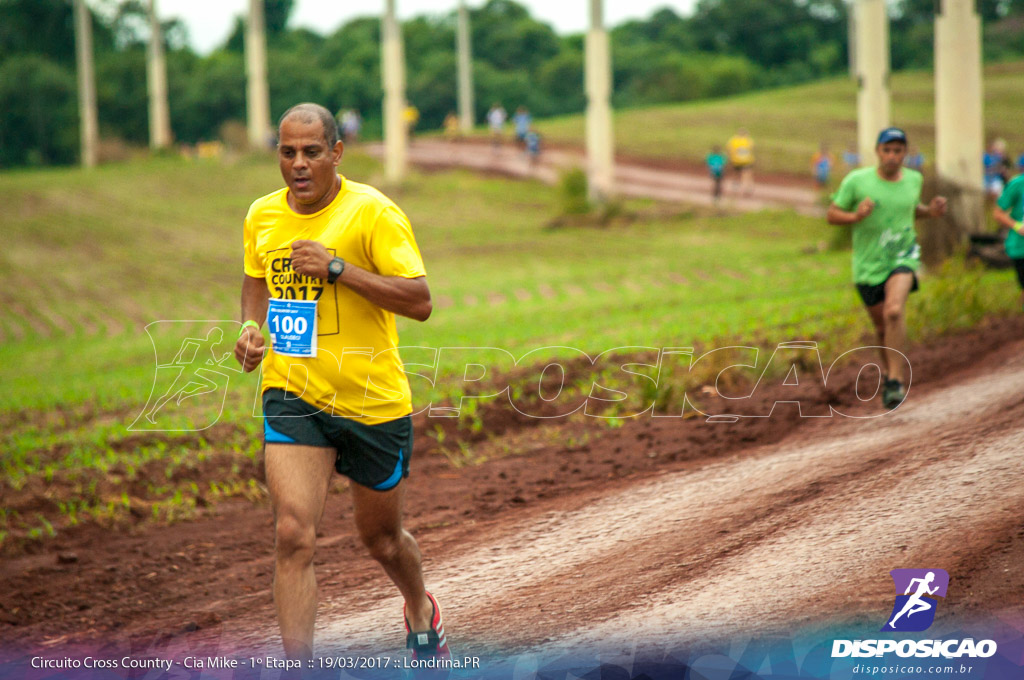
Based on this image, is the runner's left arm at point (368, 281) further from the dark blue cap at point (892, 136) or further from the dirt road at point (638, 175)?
the dirt road at point (638, 175)

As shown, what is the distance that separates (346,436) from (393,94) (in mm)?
32207

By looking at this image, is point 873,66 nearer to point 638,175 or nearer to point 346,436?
point 638,175

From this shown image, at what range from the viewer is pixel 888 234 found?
8.73 meters

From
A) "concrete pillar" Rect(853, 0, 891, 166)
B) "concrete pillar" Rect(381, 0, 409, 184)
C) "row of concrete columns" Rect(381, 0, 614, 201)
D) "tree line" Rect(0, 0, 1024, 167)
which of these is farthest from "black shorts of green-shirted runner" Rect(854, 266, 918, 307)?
"tree line" Rect(0, 0, 1024, 167)

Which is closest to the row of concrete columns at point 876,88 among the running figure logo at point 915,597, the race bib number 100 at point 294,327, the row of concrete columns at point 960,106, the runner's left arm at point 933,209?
the row of concrete columns at point 960,106

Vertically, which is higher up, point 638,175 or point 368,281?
point 638,175

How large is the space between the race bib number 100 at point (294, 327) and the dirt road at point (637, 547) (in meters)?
1.54

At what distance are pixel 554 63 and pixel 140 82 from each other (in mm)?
30612

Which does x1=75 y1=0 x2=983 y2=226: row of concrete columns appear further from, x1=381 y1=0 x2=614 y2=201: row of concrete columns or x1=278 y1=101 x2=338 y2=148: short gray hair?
x1=278 y1=101 x2=338 y2=148: short gray hair

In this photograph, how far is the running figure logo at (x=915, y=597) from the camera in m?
4.55

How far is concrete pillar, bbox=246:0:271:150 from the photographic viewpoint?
40.0 metres

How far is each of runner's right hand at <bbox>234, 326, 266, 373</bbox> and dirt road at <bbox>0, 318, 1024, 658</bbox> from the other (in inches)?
60.0

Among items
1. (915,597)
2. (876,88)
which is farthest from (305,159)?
(876,88)

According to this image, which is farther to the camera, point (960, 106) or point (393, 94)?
point (393, 94)
